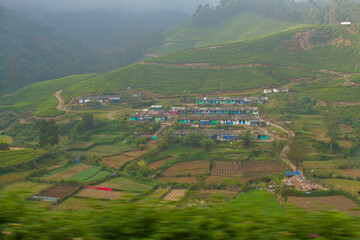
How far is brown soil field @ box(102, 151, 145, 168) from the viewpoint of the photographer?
17797mm

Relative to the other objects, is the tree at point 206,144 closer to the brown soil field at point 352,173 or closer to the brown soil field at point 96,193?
the brown soil field at point 96,193

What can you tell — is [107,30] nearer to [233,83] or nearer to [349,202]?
[233,83]

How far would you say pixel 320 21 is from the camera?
193ft

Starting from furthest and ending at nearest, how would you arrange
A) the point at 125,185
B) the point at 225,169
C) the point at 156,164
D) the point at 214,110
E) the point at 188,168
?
the point at 214,110
the point at 156,164
the point at 188,168
the point at 225,169
the point at 125,185

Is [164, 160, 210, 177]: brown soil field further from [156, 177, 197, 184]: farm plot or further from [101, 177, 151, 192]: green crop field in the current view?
[101, 177, 151, 192]: green crop field

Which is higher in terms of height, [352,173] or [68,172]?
[68,172]

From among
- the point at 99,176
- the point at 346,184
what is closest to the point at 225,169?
the point at 346,184

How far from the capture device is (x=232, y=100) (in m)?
31.0

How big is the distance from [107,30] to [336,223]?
120 meters

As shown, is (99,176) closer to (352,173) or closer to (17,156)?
(17,156)

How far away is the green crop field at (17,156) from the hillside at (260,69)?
658 inches

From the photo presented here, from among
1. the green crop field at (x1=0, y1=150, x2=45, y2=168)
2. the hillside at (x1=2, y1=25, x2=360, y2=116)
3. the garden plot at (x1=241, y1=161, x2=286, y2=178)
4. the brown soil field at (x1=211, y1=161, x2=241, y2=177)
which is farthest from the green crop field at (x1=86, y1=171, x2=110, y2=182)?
the hillside at (x1=2, y1=25, x2=360, y2=116)

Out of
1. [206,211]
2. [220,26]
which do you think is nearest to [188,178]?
[206,211]

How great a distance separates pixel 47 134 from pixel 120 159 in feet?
23.1
